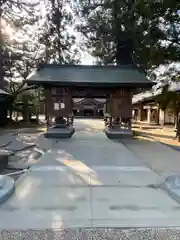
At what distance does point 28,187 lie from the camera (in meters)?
6.14

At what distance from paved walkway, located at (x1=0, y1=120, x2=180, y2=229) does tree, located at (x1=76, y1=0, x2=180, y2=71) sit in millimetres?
7528

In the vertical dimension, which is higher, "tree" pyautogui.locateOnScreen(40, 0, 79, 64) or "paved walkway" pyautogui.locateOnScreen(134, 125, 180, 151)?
"tree" pyautogui.locateOnScreen(40, 0, 79, 64)

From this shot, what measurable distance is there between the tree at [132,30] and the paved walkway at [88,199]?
753cm

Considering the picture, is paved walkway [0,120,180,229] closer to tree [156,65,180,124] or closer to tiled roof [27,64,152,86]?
tree [156,65,180,124]

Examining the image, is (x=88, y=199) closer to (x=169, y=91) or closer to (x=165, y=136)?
(x=169, y=91)

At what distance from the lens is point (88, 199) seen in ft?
17.5

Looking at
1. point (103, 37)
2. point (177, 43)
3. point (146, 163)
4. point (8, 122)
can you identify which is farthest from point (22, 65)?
point (146, 163)

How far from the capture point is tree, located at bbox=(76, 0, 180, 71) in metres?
13.4

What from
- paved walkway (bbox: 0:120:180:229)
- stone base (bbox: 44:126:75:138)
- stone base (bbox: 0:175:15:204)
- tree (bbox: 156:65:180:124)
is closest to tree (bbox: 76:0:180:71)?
tree (bbox: 156:65:180:124)

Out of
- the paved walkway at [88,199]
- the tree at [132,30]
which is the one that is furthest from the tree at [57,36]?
the paved walkway at [88,199]

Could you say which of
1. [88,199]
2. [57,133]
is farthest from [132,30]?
[88,199]

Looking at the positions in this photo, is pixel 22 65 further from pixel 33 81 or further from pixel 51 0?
pixel 33 81

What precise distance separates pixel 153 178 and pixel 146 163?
83.5 inches

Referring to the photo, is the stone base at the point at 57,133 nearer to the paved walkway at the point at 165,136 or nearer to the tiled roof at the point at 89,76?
the tiled roof at the point at 89,76
